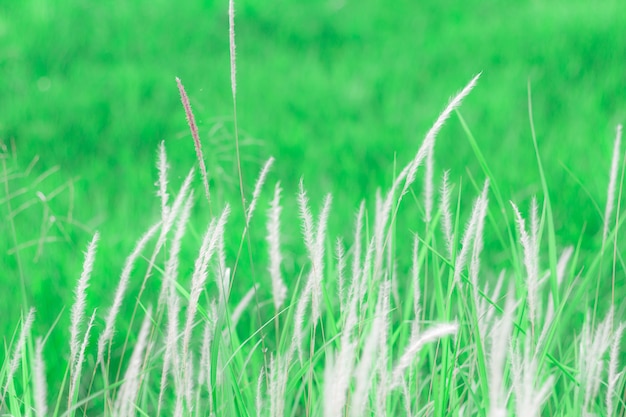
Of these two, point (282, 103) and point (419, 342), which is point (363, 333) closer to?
point (419, 342)

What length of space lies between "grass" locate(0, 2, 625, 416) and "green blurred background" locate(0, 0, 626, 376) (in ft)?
0.07

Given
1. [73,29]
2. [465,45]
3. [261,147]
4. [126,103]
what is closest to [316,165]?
[261,147]

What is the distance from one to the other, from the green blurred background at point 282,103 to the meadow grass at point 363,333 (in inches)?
6.3

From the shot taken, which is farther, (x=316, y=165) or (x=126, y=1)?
(x=126, y=1)

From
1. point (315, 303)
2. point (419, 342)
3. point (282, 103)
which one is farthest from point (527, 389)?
point (282, 103)

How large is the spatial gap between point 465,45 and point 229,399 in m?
2.43

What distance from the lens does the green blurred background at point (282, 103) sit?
1.74 m

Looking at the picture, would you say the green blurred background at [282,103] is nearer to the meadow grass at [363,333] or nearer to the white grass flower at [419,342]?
the meadow grass at [363,333]

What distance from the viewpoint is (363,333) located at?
91 centimetres

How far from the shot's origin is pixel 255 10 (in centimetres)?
341

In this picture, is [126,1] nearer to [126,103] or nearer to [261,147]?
[126,103]

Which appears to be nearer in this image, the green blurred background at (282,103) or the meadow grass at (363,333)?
the meadow grass at (363,333)

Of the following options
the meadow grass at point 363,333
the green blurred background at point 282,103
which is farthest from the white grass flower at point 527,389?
the green blurred background at point 282,103

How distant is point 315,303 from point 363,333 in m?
0.12
